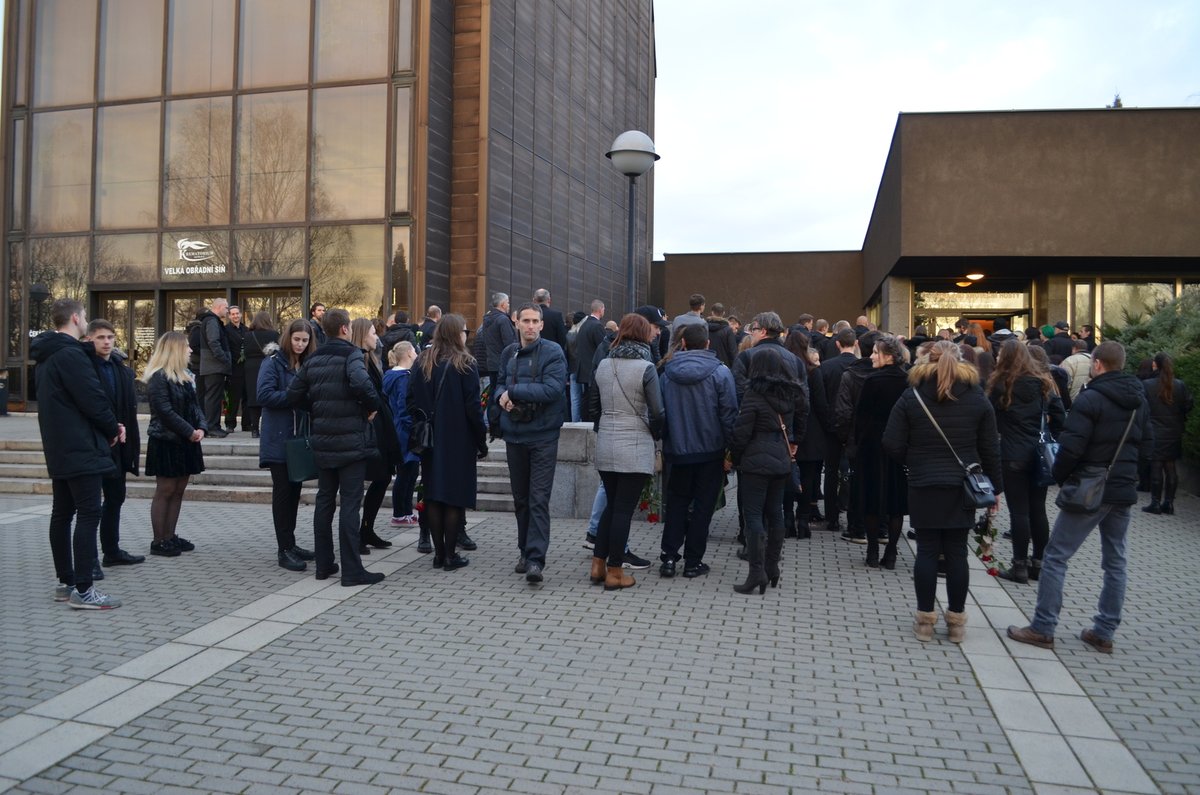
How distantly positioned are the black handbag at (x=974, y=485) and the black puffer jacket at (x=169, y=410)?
6.00 m

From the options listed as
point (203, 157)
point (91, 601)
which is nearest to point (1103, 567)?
point (91, 601)

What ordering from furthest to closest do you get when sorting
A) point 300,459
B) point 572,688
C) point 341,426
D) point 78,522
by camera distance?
1. point 300,459
2. point 341,426
3. point 78,522
4. point 572,688

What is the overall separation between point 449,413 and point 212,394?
7.24m

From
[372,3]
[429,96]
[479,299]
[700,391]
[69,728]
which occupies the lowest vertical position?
[69,728]

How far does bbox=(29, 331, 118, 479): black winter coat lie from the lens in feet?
20.7

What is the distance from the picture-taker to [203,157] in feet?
62.2

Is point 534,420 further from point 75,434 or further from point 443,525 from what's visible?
point 75,434

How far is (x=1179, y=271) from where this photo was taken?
22.3 m

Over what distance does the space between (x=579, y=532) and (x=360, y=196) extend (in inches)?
439

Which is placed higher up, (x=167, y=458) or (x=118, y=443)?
(x=118, y=443)

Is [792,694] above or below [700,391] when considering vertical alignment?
below

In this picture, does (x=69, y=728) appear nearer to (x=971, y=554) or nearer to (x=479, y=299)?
(x=971, y=554)

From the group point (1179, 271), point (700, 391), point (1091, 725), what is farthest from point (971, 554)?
point (1179, 271)

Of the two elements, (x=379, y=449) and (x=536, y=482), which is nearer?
(x=536, y=482)
